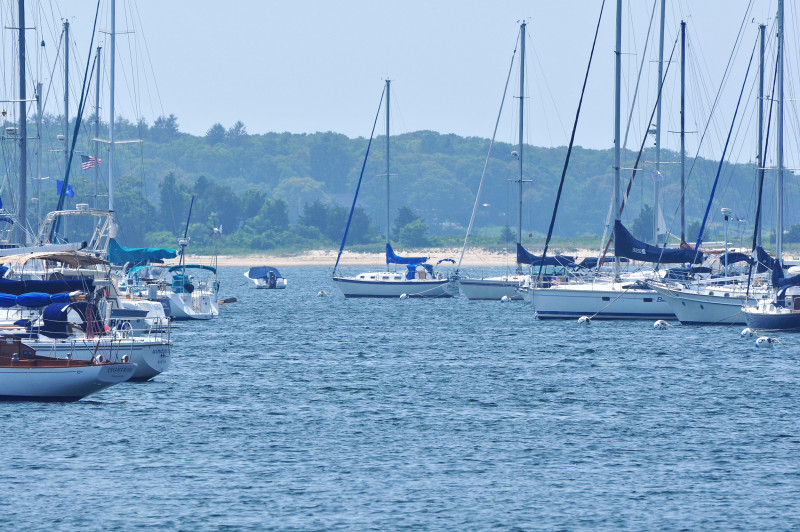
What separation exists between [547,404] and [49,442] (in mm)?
14735

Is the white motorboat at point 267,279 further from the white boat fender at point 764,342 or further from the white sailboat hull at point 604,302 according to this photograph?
the white boat fender at point 764,342

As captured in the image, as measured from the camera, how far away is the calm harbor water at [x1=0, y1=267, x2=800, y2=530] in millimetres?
25641

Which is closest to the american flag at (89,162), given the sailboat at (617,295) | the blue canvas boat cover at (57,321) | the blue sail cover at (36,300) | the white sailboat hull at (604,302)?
the sailboat at (617,295)

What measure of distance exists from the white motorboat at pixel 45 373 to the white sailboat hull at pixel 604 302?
34019mm

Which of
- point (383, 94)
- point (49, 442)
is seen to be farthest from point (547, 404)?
point (383, 94)

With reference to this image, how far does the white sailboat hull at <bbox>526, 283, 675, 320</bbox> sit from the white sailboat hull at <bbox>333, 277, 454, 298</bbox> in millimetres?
28104

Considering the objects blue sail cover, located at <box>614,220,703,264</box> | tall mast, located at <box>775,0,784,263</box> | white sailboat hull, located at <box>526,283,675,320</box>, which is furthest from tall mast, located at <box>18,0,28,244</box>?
tall mast, located at <box>775,0,784,263</box>

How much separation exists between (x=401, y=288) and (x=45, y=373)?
60294 mm

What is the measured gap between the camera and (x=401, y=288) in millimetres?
94625

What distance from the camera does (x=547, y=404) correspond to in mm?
39500

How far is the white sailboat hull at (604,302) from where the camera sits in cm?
6588

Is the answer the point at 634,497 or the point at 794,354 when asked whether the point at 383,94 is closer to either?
the point at 794,354

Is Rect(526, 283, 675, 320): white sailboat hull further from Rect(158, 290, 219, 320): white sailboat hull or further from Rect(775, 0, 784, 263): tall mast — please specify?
Rect(158, 290, 219, 320): white sailboat hull

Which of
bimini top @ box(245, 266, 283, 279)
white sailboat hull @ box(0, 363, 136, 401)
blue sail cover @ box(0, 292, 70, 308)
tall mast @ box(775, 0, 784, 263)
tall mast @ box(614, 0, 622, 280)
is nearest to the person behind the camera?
white sailboat hull @ box(0, 363, 136, 401)
